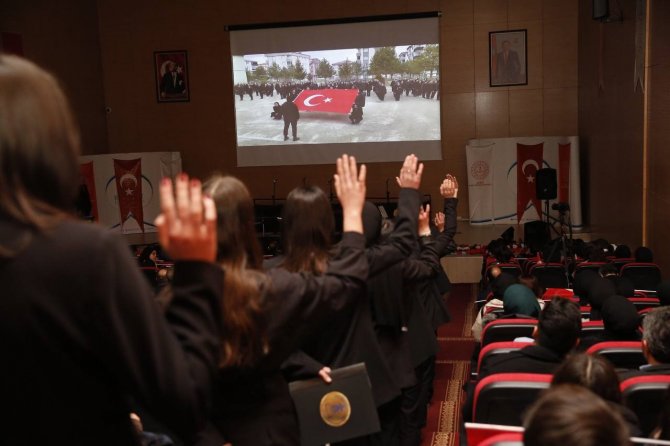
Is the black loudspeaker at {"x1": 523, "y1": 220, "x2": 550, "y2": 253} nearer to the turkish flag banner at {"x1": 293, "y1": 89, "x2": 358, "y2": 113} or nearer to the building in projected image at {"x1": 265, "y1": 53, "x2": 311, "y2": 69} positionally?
the turkish flag banner at {"x1": 293, "y1": 89, "x2": 358, "y2": 113}

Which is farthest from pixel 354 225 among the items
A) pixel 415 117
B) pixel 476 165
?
pixel 415 117

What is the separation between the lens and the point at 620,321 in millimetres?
3510

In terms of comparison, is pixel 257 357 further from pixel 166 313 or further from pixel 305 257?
pixel 166 313

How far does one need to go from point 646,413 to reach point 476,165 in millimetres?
11238

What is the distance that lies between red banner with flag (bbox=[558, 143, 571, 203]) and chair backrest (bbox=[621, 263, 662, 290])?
6.64m

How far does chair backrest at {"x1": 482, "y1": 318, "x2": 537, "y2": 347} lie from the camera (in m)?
3.84

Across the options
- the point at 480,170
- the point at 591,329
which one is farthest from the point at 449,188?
the point at 480,170

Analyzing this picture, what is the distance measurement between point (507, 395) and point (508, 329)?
137 centimetres

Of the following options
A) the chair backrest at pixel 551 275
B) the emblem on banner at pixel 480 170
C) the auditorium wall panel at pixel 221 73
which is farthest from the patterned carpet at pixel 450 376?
the auditorium wall panel at pixel 221 73

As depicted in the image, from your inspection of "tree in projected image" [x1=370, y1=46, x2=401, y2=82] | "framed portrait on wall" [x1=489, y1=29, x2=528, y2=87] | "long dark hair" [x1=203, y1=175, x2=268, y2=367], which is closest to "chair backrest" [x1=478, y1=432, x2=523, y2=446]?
"long dark hair" [x1=203, y1=175, x2=268, y2=367]

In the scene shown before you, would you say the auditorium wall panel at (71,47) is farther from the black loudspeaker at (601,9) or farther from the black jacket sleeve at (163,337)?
the black jacket sleeve at (163,337)

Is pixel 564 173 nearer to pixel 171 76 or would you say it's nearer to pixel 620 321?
pixel 171 76

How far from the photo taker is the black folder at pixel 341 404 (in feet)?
7.27

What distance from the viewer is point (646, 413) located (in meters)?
2.45
